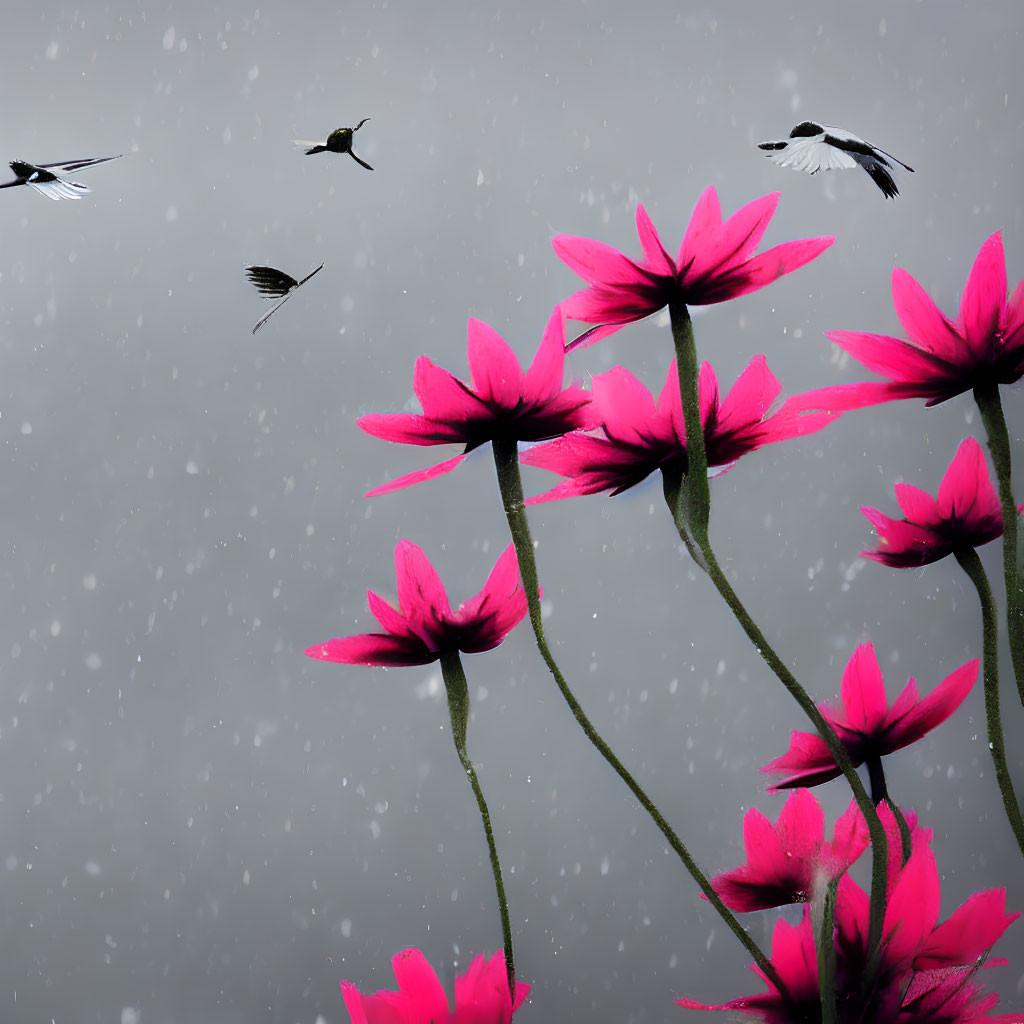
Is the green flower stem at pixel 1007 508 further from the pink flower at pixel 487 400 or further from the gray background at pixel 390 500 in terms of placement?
the gray background at pixel 390 500

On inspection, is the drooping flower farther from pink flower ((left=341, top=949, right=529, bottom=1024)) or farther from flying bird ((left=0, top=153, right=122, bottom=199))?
flying bird ((left=0, top=153, right=122, bottom=199))

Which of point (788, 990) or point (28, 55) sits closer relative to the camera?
point (788, 990)

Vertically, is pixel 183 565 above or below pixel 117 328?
below

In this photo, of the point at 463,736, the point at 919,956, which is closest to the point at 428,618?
the point at 463,736

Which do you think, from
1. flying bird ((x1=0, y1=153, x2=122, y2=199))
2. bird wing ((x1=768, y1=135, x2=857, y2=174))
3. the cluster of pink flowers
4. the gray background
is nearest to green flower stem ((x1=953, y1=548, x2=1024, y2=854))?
the cluster of pink flowers

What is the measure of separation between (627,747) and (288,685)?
10.9 inches

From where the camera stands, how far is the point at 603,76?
0.78 meters

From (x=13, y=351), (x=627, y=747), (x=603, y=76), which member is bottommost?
(x=627, y=747)

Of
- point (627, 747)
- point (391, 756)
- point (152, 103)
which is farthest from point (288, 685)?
point (152, 103)

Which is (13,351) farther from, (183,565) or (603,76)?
(603,76)

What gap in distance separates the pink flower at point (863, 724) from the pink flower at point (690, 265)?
10 centimetres

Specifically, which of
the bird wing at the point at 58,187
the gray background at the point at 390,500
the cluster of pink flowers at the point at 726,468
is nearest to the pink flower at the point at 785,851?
the cluster of pink flowers at the point at 726,468

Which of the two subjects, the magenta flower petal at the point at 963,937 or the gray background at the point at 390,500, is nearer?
the magenta flower petal at the point at 963,937

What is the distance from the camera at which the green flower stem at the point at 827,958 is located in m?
0.19
